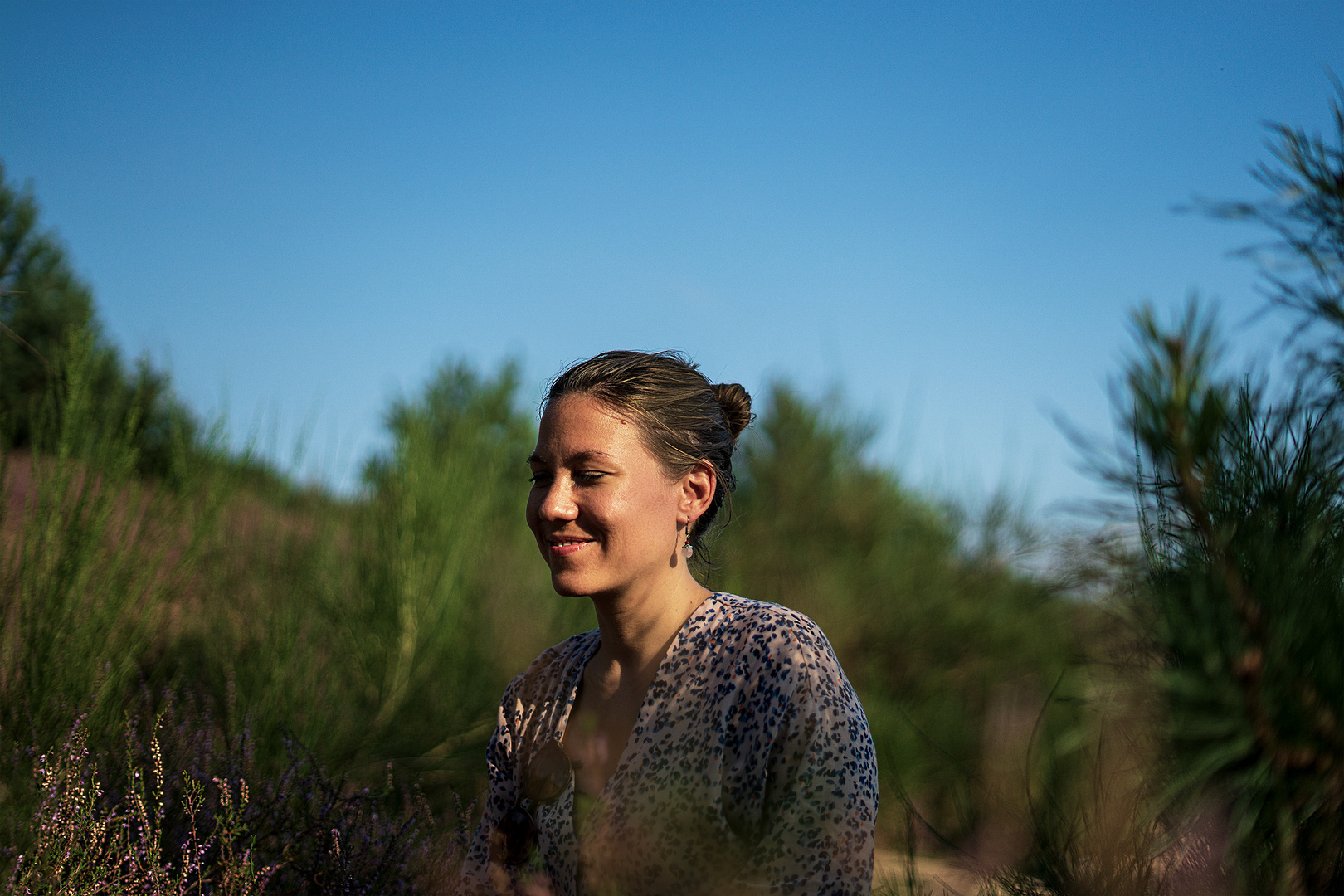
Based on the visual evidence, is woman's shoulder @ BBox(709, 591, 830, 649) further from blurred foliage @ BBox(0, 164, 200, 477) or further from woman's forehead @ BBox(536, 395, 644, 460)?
blurred foliage @ BBox(0, 164, 200, 477)

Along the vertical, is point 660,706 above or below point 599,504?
below

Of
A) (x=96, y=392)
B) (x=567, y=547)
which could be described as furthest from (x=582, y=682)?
(x=96, y=392)

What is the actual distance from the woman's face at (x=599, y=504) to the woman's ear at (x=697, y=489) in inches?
3.8

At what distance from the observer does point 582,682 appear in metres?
2.15

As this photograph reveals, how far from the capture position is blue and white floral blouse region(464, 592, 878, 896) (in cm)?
150

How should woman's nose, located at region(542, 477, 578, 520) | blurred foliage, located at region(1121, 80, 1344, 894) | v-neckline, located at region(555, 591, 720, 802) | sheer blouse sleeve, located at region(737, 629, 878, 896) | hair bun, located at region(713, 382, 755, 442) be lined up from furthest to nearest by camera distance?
1. hair bun, located at region(713, 382, 755, 442)
2. woman's nose, located at region(542, 477, 578, 520)
3. v-neckline, located at region(555, 591, 720, 802)
4. sheer blouse sleeve, located at region(737, 629, 878, 896)
5. blurred foliage, located at region(1121, 80, 1344, 894)

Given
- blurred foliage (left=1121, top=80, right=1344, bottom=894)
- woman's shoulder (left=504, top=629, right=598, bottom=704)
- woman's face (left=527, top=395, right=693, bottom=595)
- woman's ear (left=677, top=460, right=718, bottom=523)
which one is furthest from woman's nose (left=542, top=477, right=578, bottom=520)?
blurred foliage (left=1121, top=80, right=1344, bottom=894)

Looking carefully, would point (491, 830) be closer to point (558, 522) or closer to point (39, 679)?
point (558, 522)

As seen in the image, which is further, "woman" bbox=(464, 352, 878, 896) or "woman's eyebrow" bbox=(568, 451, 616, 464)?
"woman's eyebrow" bbox=(568, 451, 616, 464)

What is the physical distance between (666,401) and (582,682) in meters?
0.74

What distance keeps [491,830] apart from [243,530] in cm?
323

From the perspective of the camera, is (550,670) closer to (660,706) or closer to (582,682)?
(582,682)

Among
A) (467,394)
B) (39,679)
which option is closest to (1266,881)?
(39,679)

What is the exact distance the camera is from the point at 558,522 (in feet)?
6.38
